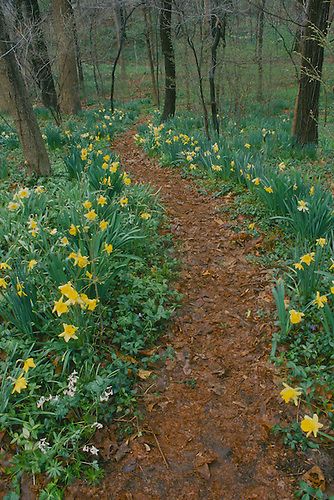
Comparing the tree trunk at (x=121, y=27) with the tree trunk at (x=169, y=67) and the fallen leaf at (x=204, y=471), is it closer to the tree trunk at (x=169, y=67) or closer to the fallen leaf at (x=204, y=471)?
the tree trunk at (x=169, y=67)

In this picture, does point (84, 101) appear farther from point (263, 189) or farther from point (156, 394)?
point (156, 394)

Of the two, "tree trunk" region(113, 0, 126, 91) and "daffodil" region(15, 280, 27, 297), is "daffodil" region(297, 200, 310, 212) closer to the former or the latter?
"daffodil" region(15, 280, 27, 297)

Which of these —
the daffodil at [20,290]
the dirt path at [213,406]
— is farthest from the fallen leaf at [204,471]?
the daffodil at [20,290]

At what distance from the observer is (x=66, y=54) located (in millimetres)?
10086

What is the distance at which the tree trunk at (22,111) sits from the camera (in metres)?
4.24

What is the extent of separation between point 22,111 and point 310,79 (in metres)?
4.08

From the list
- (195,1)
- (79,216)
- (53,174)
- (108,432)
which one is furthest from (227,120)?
(108,432)

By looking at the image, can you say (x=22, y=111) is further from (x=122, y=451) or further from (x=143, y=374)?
(x=122, y=451)

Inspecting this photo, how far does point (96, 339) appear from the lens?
8.01ft

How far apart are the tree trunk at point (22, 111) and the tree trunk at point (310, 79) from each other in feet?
12.0

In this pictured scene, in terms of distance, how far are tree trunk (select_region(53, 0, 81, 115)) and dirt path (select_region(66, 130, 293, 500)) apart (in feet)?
27.4

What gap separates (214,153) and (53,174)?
2.23 metres

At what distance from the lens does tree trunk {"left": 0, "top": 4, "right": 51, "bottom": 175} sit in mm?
4239

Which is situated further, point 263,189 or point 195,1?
point 195,1
